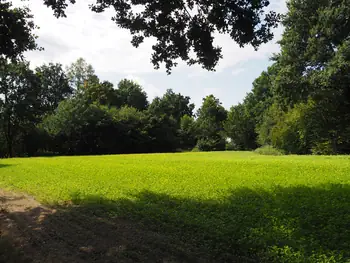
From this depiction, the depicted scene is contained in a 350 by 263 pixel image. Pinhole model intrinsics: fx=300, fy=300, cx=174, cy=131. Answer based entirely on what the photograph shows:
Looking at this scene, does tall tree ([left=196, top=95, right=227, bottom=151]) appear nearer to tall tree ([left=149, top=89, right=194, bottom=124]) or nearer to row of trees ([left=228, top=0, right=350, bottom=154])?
tall tree ([left=149, top=89, right=194, bottom=124])

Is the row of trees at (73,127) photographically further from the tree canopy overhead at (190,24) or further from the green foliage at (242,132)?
the tree canopy overhead at (190,24)

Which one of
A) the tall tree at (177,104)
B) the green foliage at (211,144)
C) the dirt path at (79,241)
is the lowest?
the dirt path at (79,241)

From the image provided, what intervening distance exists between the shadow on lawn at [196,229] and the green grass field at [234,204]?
0.02 m

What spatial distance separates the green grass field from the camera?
19.0 ft

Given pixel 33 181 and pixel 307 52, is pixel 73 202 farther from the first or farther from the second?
pixel 307 52

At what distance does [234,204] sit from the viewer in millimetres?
8344

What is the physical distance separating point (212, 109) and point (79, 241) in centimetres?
5880

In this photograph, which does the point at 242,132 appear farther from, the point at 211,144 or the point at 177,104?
the point at 177,104

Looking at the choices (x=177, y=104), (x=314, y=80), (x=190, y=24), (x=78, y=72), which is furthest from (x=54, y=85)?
(x=190, y=24)

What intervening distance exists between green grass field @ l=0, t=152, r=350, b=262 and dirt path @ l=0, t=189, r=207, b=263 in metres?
0.44

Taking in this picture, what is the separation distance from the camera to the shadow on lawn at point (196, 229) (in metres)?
5.42

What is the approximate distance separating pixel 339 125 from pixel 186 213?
24.1m

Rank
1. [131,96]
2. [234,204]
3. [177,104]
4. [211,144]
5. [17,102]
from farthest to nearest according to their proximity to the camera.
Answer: [177,104] → [131,96] → [211,144] → [17,102] → [234,204]

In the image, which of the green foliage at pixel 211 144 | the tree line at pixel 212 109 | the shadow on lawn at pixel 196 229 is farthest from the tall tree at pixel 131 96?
the shadow on lawn at pixel 196 229
